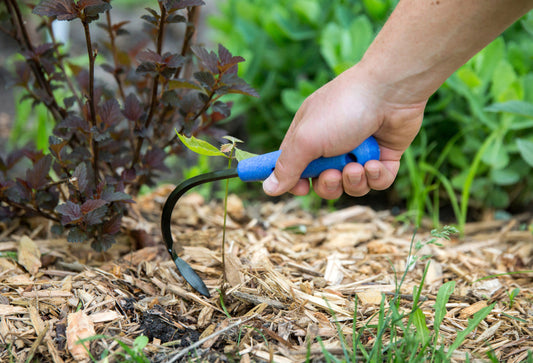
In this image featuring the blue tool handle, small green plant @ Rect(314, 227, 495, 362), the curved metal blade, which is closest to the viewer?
small green plant @ Rect(314, 227, 495, 362)

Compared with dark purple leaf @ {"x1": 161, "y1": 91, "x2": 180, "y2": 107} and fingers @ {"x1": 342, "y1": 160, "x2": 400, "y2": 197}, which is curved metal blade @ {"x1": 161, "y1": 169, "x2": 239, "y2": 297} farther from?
fingers @ {"x1": 342, "y1": 160, "x2": 400, "y2": 197}

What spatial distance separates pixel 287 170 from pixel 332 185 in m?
0.19

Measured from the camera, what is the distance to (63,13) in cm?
140

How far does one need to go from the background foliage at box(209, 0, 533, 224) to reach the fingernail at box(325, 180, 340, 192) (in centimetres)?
87

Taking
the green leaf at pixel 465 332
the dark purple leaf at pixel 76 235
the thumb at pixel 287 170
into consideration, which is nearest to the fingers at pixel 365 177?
the thumb at pixel 287 170

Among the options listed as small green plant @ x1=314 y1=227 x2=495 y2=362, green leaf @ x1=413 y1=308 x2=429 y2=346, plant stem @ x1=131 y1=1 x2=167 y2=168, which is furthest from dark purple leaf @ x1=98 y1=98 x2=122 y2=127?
green leaf @ x1=413 y1=308 x2=429 y2=346

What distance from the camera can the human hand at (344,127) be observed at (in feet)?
4.45

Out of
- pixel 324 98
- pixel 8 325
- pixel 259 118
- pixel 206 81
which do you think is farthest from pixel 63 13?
pixel 259 118

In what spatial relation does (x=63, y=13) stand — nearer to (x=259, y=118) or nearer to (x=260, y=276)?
(x=260, y=276)

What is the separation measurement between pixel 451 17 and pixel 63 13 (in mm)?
1148

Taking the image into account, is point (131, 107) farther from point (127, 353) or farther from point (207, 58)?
point (127, 353)

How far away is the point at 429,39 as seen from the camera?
129 centimetres

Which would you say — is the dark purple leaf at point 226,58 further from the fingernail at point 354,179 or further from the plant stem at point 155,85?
the fingernail at point 354,179

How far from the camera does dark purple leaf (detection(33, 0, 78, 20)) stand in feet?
4.51
